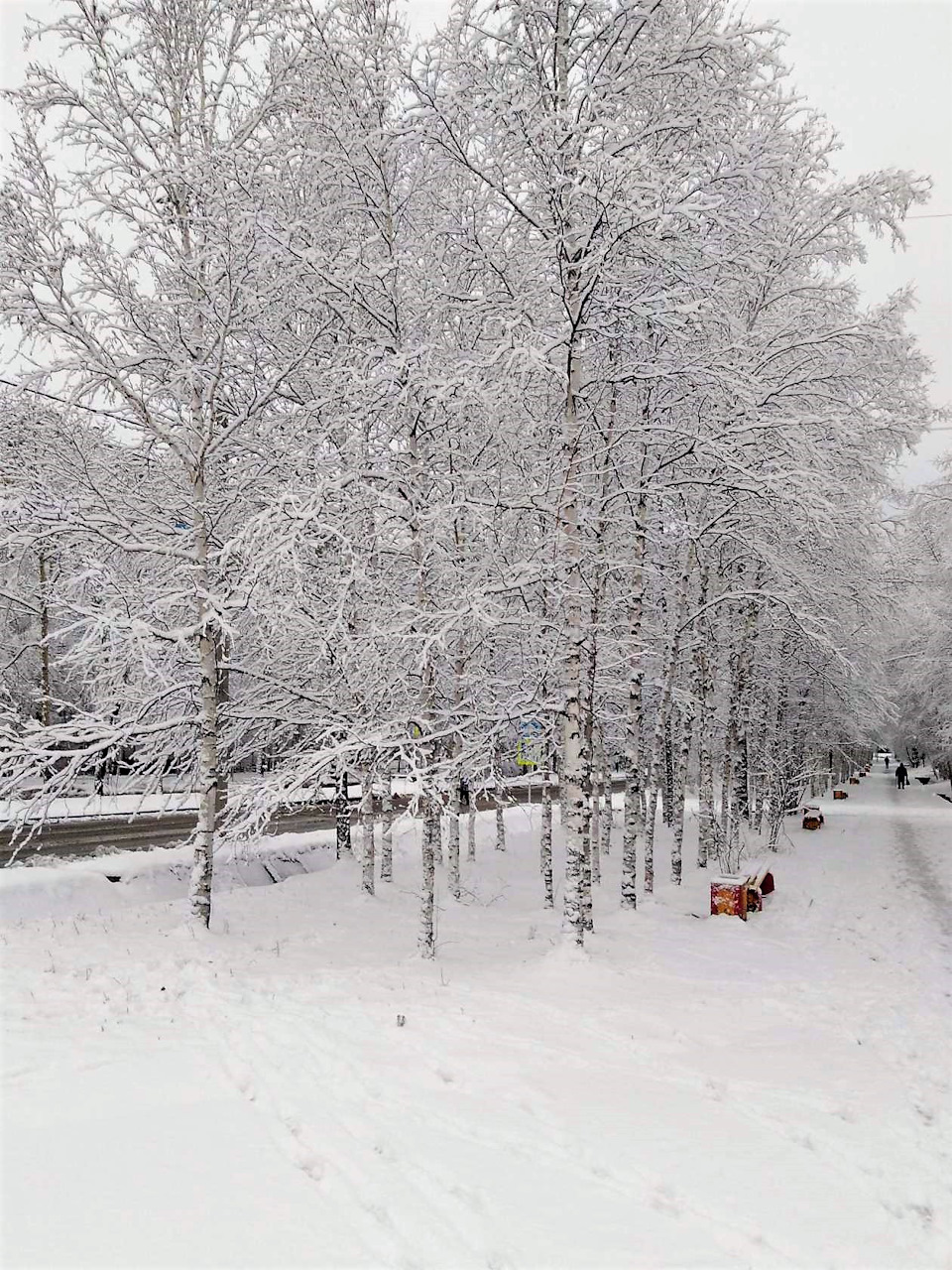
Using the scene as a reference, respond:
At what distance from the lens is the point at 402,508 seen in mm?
8734

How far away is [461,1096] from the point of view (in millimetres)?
5543

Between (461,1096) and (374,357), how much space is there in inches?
294

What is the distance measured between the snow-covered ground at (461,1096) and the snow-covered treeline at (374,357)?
1.63 m

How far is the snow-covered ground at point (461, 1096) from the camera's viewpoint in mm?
3904

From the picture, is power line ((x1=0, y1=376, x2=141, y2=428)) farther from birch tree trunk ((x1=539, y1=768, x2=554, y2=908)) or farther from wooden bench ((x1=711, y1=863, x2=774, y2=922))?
wooden bench ((x1=711, y1=863, x2=774, y2=922))

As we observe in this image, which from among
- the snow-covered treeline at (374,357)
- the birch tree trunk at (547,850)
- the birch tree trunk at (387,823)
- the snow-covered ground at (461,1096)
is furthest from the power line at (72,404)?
the birch tree trunk at (547,850)

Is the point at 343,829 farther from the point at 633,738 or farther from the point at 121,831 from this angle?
the point at 121,831

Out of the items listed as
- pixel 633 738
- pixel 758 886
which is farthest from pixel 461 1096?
pixel 758 886

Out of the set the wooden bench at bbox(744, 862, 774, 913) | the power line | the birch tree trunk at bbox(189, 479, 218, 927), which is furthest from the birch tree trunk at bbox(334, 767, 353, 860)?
the power line

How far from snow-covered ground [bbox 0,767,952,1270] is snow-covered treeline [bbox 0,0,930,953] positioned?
64.3 inches

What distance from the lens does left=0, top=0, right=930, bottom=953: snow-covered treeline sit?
8.54m

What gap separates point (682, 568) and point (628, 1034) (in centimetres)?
982

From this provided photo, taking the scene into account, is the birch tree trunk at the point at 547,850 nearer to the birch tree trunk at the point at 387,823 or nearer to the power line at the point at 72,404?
the birch tree trunk at the point at 387,823

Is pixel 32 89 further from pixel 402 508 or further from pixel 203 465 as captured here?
pixel 402 508
